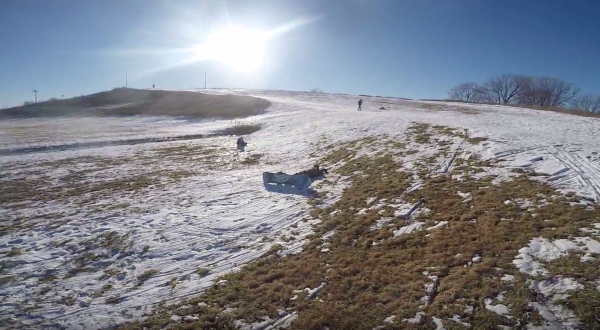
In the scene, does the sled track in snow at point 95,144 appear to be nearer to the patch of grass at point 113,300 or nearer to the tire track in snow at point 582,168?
the patch of grass at point 113,300

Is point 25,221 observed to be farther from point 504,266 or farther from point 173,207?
point 504,266

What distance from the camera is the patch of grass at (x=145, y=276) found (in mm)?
7430

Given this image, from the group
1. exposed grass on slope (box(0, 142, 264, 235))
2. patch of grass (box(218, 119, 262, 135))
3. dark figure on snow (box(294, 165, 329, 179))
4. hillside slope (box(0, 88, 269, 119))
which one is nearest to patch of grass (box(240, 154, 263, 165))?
exposed grass on slope (box(0, 142, 264, 235))

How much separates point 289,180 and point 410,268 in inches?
319

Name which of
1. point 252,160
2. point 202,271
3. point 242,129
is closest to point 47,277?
point 202,271

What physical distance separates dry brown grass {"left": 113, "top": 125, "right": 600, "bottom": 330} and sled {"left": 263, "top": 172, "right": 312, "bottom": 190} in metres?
3.21

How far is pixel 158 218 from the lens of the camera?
11.2 m

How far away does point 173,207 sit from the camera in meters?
12.2

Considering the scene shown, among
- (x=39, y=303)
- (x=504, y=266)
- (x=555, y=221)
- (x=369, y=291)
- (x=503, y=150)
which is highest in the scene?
(x=503, y=150)

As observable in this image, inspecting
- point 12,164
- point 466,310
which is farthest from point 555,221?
point 12,164

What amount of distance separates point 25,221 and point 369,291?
11449 mm

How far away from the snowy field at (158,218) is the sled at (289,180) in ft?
1.99

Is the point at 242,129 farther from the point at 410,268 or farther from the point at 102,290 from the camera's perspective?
the point at 410,268

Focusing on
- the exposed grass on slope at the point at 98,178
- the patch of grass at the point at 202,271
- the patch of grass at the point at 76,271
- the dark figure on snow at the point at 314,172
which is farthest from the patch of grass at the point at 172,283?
the dark figure on snow at the point at 314,172
